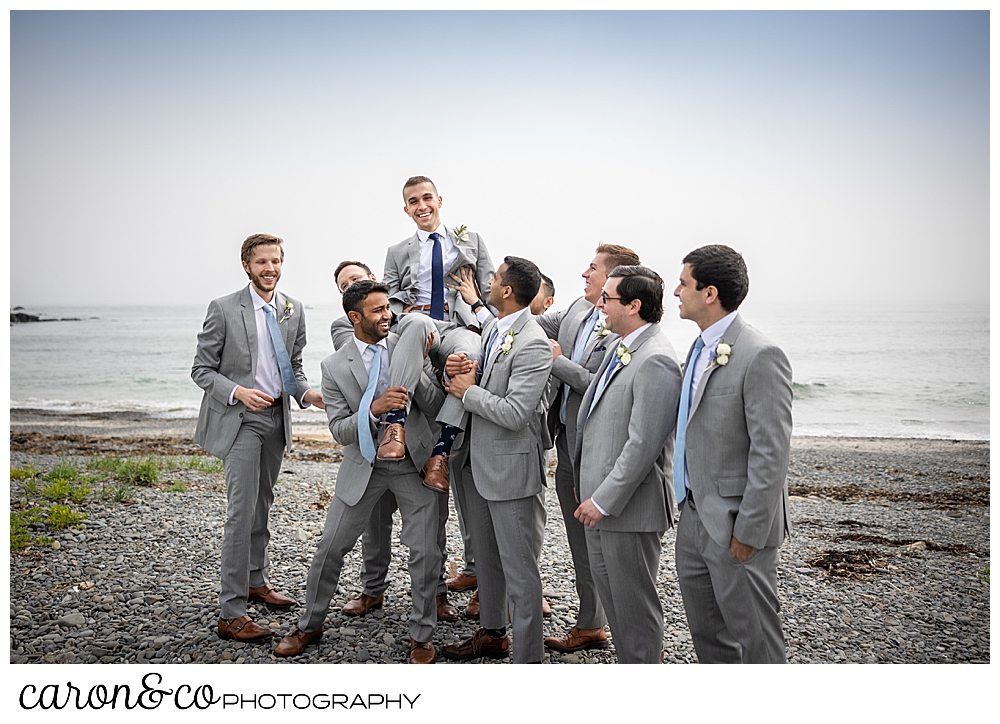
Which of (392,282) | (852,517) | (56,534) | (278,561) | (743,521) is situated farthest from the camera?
(852,517)

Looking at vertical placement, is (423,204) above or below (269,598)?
above

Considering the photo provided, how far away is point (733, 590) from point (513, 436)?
125 cm

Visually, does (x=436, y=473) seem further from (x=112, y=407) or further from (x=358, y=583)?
(x=112, y=407)

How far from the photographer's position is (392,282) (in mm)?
4832

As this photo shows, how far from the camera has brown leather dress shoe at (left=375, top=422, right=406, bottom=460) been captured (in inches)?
151

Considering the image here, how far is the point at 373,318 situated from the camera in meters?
3.95

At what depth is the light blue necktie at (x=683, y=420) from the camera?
10.3 feet

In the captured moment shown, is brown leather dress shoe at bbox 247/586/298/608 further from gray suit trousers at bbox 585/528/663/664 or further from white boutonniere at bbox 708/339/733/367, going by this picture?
white boutonniere at bbox 708/339/733/367

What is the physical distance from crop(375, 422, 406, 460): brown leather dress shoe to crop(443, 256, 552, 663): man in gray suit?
343 mm

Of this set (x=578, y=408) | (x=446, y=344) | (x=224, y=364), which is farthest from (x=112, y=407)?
(x=578, y=408)

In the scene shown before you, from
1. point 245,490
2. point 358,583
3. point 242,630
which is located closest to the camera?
point 242,630
